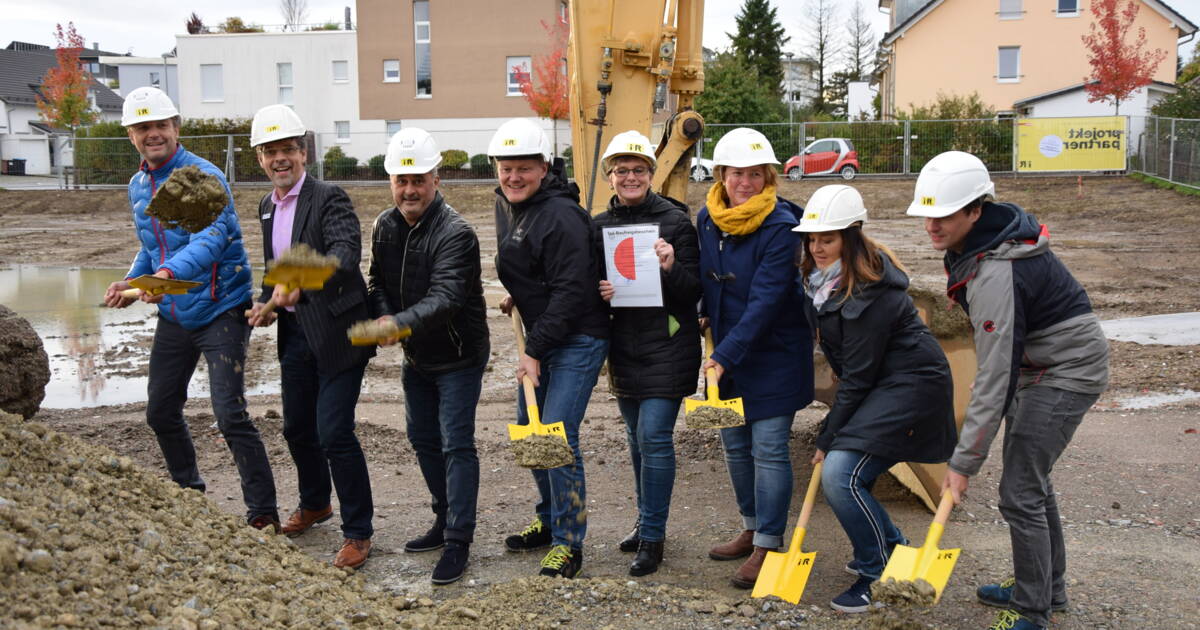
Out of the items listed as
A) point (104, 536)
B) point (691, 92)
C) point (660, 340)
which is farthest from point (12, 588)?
point (691, 92)

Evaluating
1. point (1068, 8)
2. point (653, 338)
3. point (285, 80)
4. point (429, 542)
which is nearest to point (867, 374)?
point (653, 338)

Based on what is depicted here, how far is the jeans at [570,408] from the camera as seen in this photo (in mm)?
4895

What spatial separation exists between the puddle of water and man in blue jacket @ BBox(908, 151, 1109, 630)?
15.3ft

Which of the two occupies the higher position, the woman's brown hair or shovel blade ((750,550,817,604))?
the woman's brown hair

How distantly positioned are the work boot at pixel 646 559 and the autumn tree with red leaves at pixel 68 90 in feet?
141

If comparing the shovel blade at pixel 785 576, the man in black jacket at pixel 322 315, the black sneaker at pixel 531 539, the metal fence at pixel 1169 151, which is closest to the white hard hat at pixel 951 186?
the shovel blade at pixel 785 576

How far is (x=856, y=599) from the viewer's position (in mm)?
4477

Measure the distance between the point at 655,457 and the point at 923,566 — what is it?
4.74 feet

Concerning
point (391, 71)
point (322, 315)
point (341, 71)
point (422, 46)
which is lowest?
point (322, 315)

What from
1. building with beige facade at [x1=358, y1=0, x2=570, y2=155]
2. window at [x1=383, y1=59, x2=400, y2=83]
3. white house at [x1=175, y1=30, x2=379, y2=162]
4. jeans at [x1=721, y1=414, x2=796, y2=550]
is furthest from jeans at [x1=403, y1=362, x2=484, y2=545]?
white house at [x1=175, y1=30, x2=379, y2=162]

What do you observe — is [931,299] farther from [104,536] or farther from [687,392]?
[104,536]

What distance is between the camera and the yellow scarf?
4758 mm

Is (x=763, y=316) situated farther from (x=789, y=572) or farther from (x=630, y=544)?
(x=630, y=544)

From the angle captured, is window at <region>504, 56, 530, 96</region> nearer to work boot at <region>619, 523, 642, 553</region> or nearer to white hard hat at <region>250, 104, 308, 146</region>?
white hard hat at <region>250, 104, 308, 146</region>
